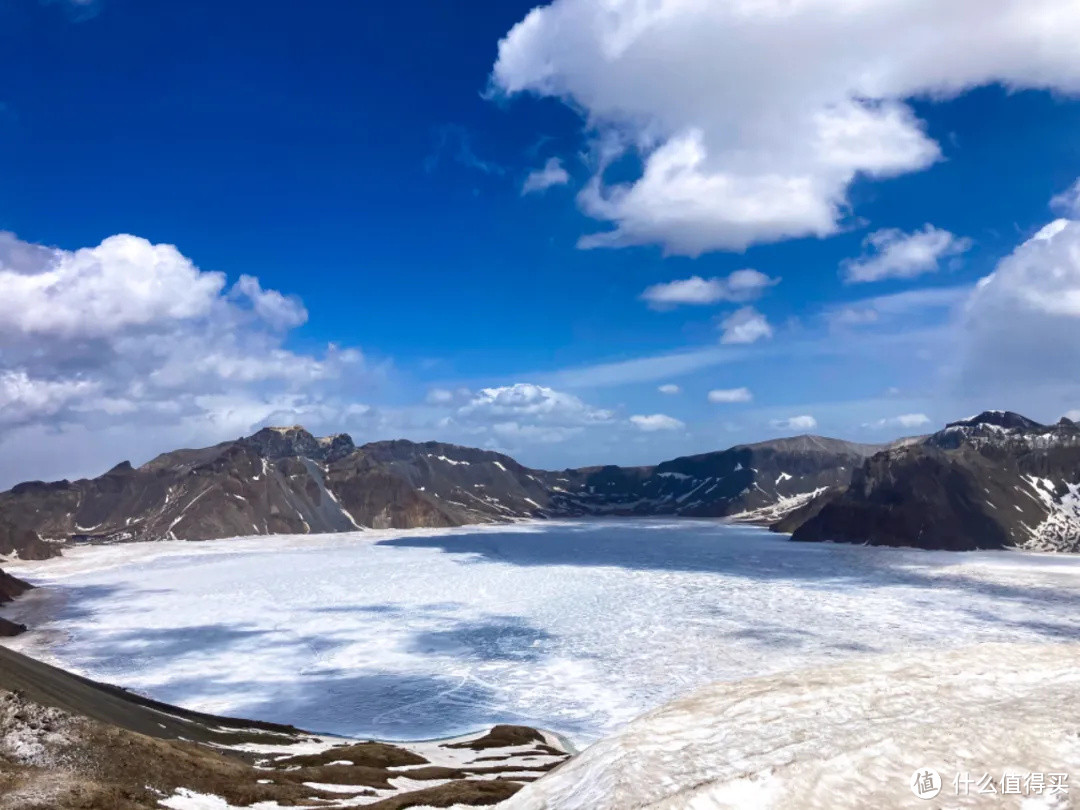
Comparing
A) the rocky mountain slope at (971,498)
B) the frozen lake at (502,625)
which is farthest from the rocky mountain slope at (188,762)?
the rocky mountain slope at (971,498)

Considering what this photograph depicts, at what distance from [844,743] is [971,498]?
508 feet

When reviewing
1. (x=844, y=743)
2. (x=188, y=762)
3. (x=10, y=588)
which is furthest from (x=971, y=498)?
(x=10, y=588)

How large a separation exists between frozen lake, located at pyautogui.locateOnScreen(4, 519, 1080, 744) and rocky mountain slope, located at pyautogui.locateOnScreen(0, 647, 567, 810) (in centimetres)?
709

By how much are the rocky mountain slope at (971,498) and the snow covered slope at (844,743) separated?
13757cm

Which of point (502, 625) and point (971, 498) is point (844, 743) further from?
point (971, 498)

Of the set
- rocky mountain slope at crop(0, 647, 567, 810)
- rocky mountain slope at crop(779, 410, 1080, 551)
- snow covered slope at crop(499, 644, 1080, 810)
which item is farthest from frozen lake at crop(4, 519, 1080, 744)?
snow covered slope at crop(499, 644, 1080, 810)

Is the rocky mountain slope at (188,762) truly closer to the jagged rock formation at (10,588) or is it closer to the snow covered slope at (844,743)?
the snow covered slope at (844,743)

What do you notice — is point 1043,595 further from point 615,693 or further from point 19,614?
point 19,614

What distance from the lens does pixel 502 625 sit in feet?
221

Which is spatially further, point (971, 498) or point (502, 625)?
point (971, 498)

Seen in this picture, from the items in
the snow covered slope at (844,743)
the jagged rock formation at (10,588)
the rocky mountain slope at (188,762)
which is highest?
the snow covered slope at (844,743)

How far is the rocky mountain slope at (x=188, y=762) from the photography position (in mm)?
18703

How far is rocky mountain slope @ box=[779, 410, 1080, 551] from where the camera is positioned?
133m

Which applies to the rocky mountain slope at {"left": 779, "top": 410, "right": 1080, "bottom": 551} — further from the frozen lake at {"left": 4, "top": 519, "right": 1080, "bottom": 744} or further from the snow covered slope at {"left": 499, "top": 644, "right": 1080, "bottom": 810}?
the snow covered slope at {"left": 499, "top": 644, "right": 1080, "bottom": 810}
